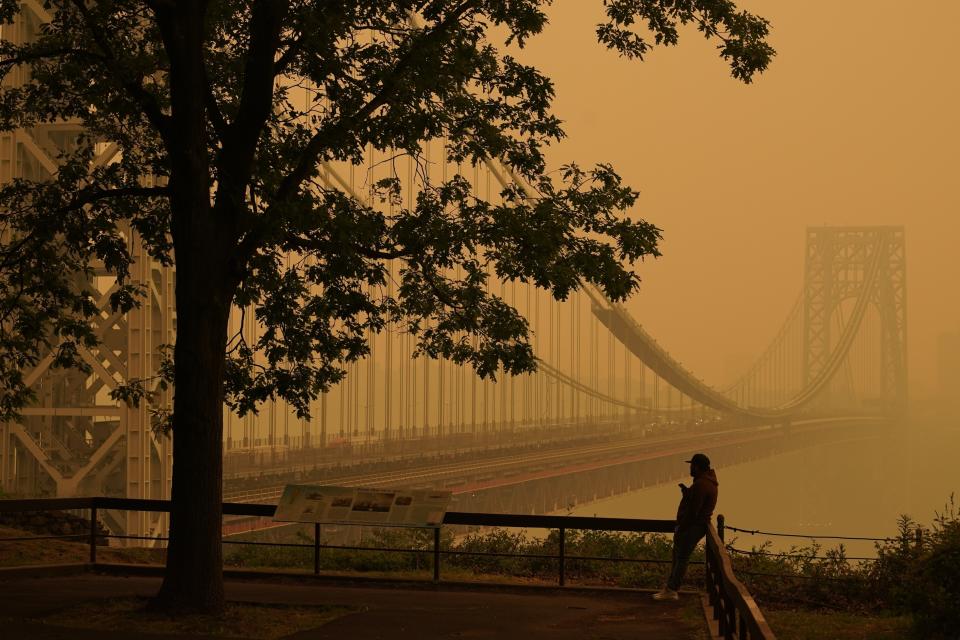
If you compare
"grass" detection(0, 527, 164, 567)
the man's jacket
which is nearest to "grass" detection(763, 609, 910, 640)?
the man's jacket

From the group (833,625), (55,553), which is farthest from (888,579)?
(55,553)

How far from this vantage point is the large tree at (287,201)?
9141 mm

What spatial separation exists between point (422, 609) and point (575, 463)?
36667mm

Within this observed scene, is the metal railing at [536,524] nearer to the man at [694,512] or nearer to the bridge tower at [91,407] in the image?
the man at [694,512]

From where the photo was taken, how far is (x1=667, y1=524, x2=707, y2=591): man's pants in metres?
9.61

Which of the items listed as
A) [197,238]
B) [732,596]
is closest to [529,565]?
[197,238]

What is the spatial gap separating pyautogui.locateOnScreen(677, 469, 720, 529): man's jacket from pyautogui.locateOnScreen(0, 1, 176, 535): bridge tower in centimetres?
1042

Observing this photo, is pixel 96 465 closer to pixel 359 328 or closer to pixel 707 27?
pixel 359 328

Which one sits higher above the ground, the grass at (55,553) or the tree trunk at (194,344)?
the tree trunk at (194,344)

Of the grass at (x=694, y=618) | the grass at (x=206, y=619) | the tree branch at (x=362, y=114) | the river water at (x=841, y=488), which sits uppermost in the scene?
the tree branch at (x=362, y=114)

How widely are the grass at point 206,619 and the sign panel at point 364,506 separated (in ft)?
3.67

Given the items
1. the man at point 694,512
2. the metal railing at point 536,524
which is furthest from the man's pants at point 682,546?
the metal railing at point 536,524

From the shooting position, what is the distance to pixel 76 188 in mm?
11422

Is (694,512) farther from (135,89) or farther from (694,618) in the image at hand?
(135,89)
